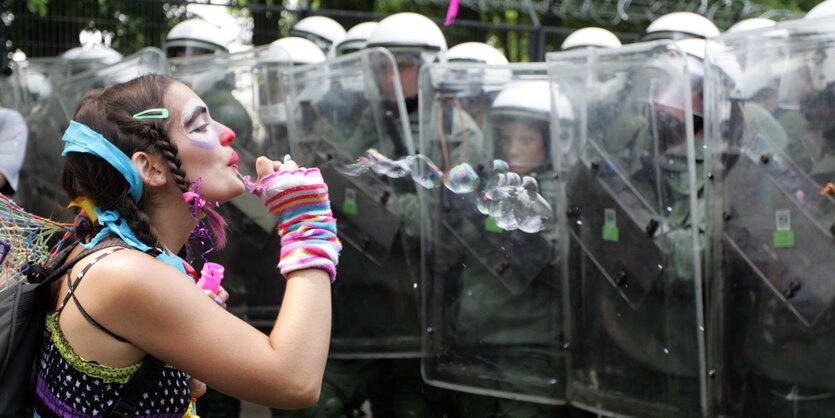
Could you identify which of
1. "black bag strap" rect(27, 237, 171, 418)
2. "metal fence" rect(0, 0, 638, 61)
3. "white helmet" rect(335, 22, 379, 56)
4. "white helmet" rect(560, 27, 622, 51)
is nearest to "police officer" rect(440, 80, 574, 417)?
"white helmet" rect(335, 22, 379, 56)

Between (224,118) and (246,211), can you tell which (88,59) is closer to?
(224,118)

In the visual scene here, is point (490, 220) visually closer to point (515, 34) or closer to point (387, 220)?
point (387, 220)

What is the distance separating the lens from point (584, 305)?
11.9ft

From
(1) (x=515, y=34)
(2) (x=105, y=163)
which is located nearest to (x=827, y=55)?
(2) (x=105, y=163)

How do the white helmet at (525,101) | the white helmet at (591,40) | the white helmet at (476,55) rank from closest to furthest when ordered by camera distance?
the white helmet at (525,101)
the white helmet at (476,55)
the white helmet at (591,40)

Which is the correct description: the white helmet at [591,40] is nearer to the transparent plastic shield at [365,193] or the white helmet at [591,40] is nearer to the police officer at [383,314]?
the police officer at [383,314]

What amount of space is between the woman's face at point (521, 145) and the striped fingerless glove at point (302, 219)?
2.27 m

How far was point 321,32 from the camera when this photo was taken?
6207mm

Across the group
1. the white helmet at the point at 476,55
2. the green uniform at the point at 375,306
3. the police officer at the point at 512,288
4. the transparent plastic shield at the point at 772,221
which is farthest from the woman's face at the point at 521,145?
the white helmet at the point at 476,55

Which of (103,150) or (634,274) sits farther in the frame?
(634,274)

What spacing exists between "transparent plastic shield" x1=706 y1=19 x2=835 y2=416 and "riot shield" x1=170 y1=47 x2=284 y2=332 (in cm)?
202

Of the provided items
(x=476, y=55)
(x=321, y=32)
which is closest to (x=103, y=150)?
(x=476, y=55)

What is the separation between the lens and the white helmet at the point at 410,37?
455 cm

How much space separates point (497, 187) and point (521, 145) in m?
0.48
